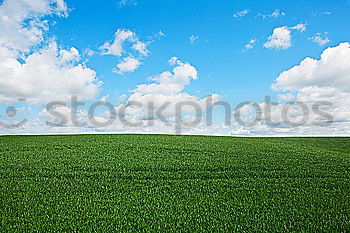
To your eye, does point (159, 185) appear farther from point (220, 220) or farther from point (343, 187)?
point (343, 187)

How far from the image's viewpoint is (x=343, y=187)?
11516mm

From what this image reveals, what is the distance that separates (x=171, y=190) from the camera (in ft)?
34.5

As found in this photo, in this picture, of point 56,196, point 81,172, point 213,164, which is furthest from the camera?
point 213,164

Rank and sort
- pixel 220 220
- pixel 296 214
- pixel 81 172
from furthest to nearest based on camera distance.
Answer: pixel 81 172 → pixel 296 214 → pixel 220 220

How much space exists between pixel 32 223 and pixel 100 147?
10.3 meters

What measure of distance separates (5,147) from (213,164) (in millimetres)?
12911

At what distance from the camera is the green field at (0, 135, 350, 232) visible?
8.07m

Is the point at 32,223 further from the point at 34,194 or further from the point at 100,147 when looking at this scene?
the point at 100,147

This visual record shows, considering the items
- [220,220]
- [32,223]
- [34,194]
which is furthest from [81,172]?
[220,220]

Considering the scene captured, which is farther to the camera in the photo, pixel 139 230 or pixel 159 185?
pixel 159 185

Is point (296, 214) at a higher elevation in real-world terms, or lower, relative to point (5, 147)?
lower

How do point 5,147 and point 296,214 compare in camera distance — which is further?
point 5,147

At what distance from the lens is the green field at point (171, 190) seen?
8070mm

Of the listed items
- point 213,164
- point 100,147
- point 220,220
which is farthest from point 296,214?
point 100,147
